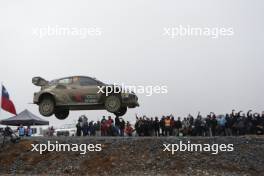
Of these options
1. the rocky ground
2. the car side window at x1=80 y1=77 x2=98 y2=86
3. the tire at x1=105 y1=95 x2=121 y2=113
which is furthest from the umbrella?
the tire at x1=105 y1=95 x2=121 y2=113

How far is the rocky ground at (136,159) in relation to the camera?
2183 centimetres

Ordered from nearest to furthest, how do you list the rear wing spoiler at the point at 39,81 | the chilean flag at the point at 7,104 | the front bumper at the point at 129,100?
the front bumper at the point at 129,100 < the rear wing spoiler at the point at 39,81 < the chilean flag at the point at 7,104

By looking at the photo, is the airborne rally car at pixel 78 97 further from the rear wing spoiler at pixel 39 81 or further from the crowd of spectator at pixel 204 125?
the crowd of spectator at pixel 204 125

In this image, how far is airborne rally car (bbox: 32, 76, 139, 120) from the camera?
61.2 feet

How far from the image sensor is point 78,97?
1883cm

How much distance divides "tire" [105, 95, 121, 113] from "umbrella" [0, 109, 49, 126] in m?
12.0

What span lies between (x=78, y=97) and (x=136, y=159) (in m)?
5.62

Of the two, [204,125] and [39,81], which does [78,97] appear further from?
[204,125]

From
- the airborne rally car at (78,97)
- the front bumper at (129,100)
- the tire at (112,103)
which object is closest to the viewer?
the tire at (112,103)

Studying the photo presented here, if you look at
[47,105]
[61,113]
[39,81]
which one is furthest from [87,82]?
[39,81]

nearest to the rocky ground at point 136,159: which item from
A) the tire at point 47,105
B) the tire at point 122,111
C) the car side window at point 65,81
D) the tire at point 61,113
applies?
the tire at point 122,111

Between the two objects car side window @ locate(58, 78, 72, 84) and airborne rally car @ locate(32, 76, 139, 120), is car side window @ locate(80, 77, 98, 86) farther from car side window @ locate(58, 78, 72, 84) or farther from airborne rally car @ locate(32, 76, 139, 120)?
car side window @ locate(58, 78, 72, 84)

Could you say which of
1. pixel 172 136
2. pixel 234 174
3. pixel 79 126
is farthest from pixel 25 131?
pixel 234 174

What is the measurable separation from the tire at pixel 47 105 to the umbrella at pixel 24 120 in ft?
33.3
